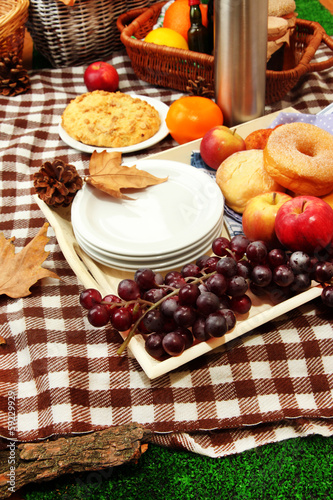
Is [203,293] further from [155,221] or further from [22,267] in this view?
[22,267]

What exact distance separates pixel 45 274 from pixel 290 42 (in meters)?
1.06

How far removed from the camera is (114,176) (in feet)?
2.75

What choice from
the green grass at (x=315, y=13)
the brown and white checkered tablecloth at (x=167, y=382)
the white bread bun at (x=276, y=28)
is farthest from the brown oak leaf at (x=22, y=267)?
the green grass at (x=315, y=13)

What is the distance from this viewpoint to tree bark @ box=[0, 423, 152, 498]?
1.83ft

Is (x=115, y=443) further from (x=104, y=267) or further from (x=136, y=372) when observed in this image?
(x=104, y=267)

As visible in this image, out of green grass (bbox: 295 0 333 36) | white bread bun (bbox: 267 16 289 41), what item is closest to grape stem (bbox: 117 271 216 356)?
white bread bun (bbox: 267 16 289 41)

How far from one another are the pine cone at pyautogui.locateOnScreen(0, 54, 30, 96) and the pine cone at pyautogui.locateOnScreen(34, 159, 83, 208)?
2.27ft

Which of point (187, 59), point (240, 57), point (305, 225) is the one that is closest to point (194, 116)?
point (240, 57)

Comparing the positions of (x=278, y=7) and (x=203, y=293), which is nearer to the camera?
(x=203, y=293)

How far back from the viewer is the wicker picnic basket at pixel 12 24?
1297 mm

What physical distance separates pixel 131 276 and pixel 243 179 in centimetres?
28

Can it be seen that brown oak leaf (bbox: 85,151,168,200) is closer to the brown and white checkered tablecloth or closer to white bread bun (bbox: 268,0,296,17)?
the brown and white checkered tablecloth

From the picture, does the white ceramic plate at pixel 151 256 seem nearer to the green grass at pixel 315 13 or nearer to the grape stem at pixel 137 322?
the grape stem at pixel 137 322

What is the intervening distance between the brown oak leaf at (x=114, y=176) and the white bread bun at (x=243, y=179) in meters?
0.13
